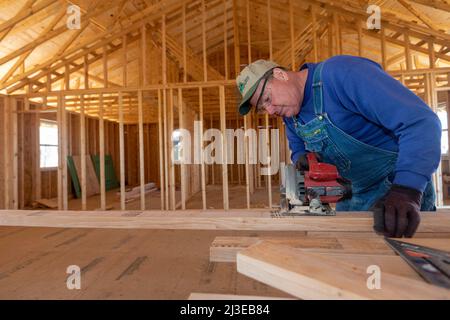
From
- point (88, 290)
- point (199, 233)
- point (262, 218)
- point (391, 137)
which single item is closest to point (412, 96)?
point (391, 137)

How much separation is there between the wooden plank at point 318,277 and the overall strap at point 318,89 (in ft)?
2.90

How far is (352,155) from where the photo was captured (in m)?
1.57

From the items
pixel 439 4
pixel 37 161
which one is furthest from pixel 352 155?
pixel 37 161

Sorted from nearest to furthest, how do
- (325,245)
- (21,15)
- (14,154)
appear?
(325,245) → (21,15) → (14,154)

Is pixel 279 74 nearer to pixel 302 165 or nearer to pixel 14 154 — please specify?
pixel 302 165

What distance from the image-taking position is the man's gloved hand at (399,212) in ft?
3.26

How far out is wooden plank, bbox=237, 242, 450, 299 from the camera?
604 millimetres

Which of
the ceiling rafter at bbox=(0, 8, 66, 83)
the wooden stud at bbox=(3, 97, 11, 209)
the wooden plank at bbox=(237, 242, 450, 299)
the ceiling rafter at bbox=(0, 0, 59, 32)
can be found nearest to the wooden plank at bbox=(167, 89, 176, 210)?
the ceiling rafter at bbox=(0, 8, 66, 83)

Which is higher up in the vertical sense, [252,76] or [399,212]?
[252,76]

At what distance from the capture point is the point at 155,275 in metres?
1.43

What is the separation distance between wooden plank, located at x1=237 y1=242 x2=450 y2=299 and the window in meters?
8.59

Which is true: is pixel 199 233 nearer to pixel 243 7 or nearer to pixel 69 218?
pixel 69 218

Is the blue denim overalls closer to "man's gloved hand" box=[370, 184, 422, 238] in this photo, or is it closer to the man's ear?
the man's ear

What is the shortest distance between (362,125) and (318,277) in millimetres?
1024
